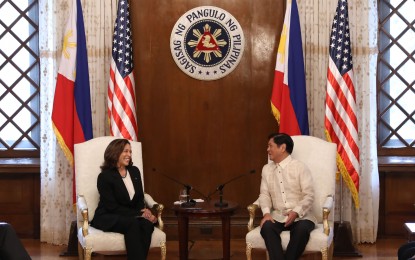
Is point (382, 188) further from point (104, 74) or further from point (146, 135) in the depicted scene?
point (104, 74)

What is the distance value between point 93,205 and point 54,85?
1.74m

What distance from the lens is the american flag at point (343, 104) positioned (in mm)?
7109

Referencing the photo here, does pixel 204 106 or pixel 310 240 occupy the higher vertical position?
pixel 204 106

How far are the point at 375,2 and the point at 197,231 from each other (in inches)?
104

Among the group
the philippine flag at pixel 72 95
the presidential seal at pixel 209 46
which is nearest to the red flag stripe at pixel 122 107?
the philippine flag at pixel 72 95

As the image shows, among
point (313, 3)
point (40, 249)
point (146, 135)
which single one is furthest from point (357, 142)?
point (40, 249)

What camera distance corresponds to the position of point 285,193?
239 inches

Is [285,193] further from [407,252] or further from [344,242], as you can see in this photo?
[344,242]

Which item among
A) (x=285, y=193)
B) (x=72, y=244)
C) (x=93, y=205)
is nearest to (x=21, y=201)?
(x=72, y=244)

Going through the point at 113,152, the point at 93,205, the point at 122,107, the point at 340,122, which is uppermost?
the point at 122,107

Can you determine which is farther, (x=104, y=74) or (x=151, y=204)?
(x=104, y=74)

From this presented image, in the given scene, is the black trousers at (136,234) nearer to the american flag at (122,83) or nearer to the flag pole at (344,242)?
the american flag at (122,83)

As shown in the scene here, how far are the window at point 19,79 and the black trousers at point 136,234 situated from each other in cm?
243

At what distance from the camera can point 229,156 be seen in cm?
761
